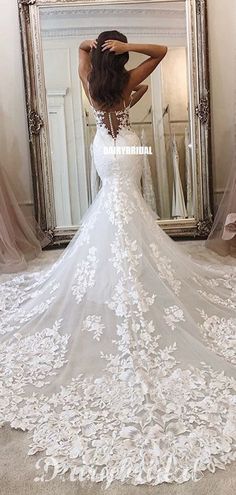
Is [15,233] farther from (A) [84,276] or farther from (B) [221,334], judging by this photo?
(B) [221,334]

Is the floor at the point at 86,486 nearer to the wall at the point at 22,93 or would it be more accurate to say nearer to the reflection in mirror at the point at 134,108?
the reflection in mirror at the point at 134,108

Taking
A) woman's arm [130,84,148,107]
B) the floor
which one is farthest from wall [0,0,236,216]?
the floor

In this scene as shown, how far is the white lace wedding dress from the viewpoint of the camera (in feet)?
3.25

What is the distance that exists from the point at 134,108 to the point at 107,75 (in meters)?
1.04

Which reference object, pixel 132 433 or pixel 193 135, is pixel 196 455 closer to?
pixel 132 433

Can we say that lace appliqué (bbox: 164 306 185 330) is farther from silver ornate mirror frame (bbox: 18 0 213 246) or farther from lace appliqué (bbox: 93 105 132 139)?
silver ornate mirror frame (bbox: 18 0 213 246)

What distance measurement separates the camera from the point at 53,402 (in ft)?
3.92

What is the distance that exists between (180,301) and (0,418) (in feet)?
2.35

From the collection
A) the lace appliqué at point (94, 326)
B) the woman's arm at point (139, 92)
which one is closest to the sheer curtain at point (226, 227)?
the woman's arm at point (139, 92)

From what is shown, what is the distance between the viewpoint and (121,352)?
1.38 m

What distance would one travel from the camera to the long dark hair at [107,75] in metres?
1.78

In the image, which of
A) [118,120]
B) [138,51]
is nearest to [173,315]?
[118,120]

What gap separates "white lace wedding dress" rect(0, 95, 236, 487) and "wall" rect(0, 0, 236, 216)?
106 centimetres

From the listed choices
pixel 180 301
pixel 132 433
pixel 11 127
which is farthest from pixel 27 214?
pixel 132 433
